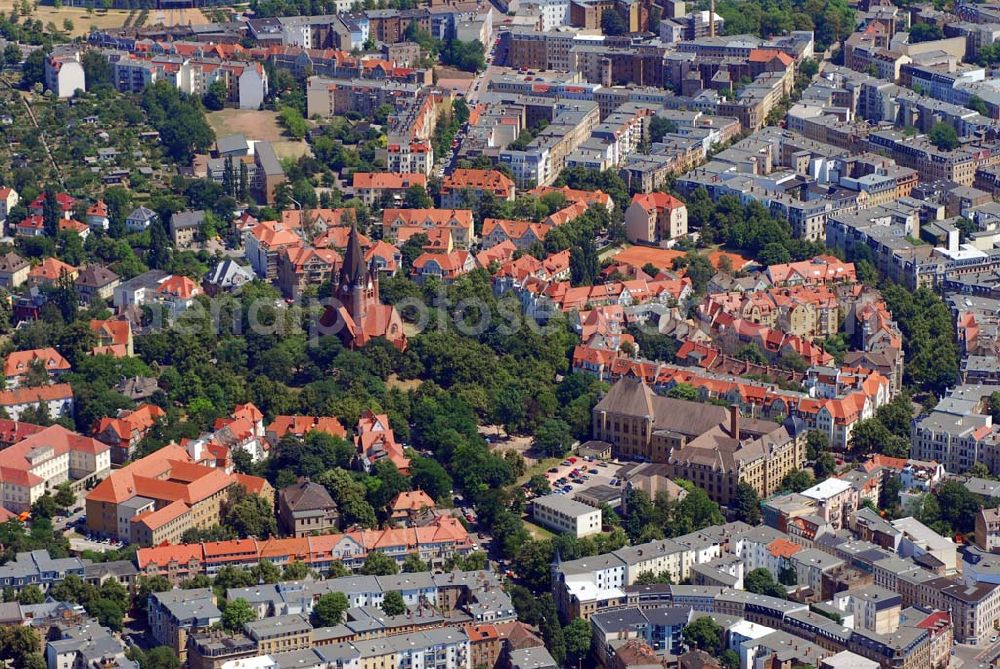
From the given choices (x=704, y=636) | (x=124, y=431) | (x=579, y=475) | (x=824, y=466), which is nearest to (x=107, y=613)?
(x=124, y=431)

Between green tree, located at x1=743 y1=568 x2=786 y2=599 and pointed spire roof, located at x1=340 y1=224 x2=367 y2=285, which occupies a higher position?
pointed spire roof, located at x1=340 y1=224 x2=367 y2=285

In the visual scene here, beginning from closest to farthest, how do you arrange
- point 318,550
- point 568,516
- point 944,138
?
point 318,550, point 568,516, point 944,138

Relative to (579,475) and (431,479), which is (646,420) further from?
(431,479)

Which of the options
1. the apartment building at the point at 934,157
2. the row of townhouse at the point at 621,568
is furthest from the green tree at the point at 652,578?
the apartment building at the point at 934,157

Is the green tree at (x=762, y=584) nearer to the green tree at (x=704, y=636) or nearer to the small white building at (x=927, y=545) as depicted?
the green tree at (x=704, y=636)

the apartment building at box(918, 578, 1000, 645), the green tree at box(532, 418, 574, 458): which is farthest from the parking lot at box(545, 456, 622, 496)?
the apartment building at box(918, 578, 1000, 645)

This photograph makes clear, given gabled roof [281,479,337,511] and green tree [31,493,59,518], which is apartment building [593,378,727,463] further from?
green tree [31,493,59,518]
